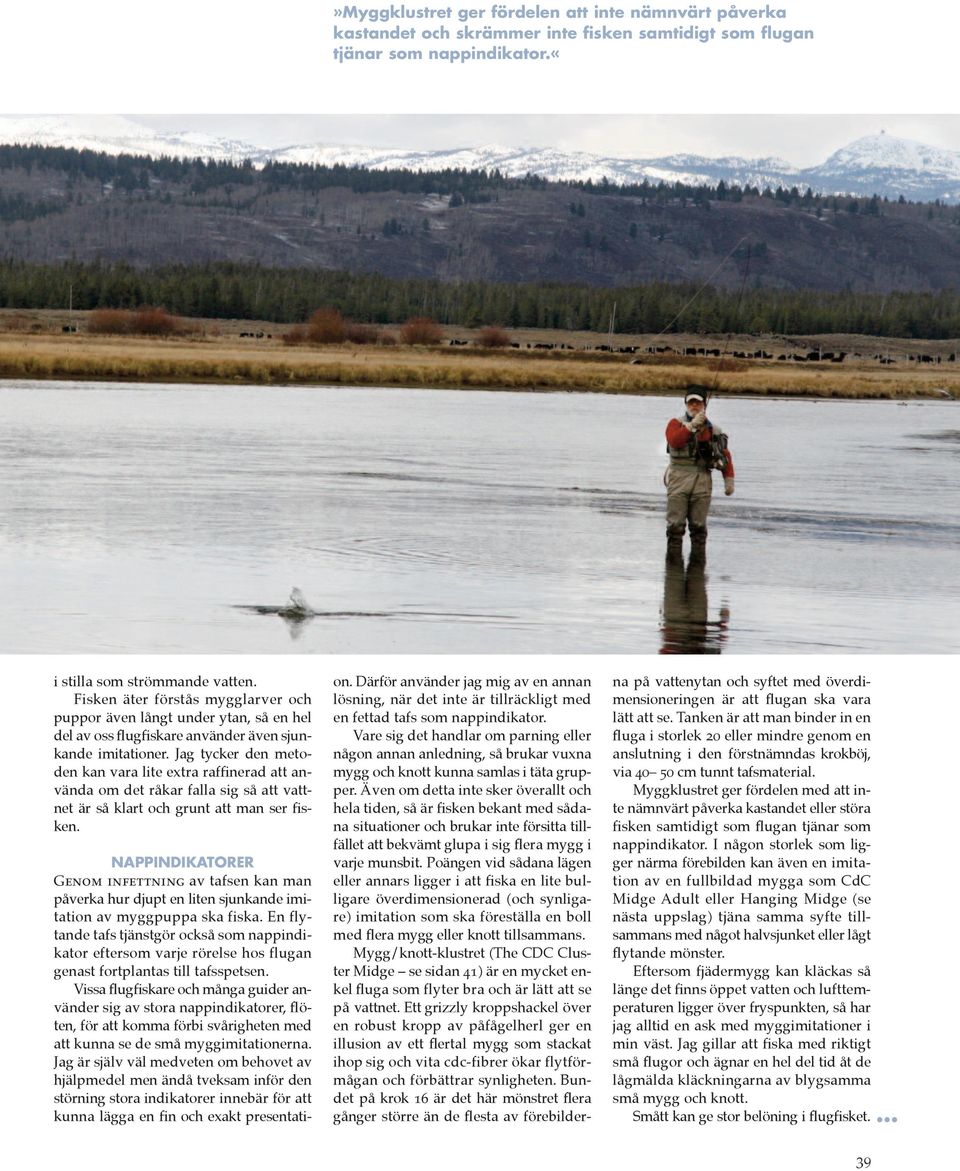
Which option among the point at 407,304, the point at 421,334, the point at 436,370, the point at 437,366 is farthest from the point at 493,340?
the point at 436,370

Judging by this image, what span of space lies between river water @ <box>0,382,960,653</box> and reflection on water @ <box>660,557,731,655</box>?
0.15 feet

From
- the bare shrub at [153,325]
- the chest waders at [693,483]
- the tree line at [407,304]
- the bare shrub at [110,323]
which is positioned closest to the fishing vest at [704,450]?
the chest waders at [693,483]

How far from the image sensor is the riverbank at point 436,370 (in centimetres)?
6094

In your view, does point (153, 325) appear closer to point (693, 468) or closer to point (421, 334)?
point (421, 334)

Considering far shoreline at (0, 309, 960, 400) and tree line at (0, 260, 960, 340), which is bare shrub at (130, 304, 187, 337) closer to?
far shoreline at (0, 309, 960, 400)

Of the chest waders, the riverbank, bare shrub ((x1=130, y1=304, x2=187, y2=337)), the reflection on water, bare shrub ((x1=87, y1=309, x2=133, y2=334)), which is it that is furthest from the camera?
bare shrub ((x1=87, y1=309, x2=133, y2=334))

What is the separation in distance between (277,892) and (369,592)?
598cm

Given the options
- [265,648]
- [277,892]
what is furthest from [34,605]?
[277,892]

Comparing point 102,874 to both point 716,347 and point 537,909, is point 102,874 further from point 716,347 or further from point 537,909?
point 716,347

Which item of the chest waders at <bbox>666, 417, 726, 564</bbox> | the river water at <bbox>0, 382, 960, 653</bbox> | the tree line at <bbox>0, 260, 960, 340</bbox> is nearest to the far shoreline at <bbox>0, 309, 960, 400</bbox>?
the chest waders at <bbox>666, 417, 726, 564</bbox>

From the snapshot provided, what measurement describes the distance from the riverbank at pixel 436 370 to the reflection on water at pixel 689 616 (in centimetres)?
2169

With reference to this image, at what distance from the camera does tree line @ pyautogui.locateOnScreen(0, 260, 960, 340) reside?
16112cm

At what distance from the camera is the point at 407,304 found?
188 m

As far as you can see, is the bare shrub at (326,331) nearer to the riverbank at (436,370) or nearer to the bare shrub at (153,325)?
the riverbank at (436,370)
